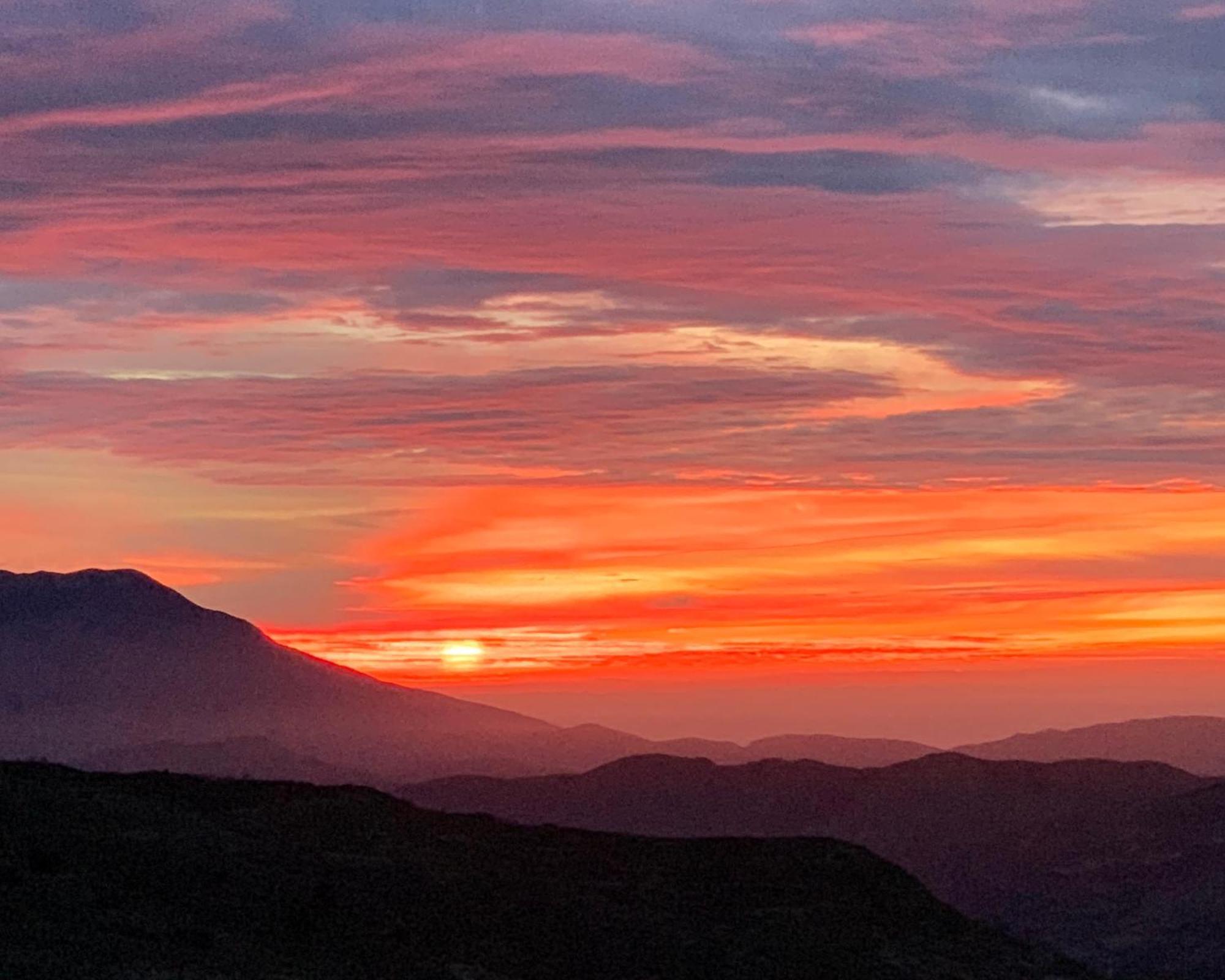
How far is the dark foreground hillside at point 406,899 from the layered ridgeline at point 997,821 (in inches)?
2540

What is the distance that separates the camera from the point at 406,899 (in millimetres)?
46312

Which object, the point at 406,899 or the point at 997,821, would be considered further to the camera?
the point at 997,821

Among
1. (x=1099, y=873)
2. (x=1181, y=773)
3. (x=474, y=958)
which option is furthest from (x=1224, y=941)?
(x=474, y=958)

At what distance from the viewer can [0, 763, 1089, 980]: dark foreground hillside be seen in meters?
39.2

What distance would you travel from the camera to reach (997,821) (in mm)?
173125

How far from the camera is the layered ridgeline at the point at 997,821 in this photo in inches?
5010

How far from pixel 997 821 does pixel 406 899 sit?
135m

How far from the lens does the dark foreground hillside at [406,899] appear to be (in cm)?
3925

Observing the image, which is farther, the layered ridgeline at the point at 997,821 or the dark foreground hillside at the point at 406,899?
the layered ridgeline at the point at 997,821

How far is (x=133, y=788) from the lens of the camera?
5338cm

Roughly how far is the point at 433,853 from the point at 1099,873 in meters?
103

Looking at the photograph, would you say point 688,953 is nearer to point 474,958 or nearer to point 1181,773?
point 474,958

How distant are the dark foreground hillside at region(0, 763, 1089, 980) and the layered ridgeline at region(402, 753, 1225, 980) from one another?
64.5 metres

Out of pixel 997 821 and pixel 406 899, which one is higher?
pixel 997 821
